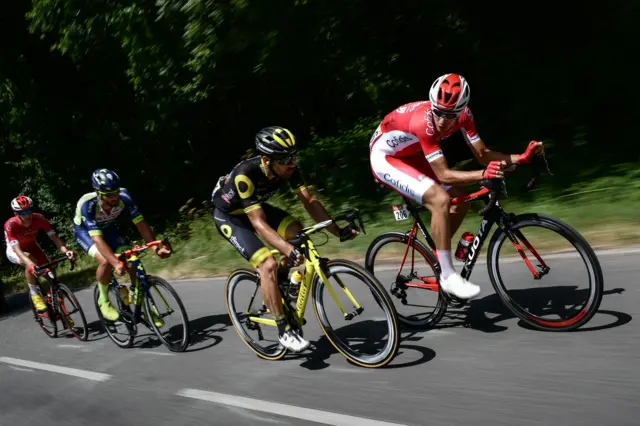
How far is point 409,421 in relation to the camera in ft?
12.0

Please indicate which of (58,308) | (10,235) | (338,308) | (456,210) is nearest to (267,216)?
(338,308)

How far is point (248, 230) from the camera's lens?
533 centimetres

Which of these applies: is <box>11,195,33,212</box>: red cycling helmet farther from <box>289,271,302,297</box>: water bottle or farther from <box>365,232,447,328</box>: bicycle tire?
<box>365,232,447,328</box>: bicycle tire

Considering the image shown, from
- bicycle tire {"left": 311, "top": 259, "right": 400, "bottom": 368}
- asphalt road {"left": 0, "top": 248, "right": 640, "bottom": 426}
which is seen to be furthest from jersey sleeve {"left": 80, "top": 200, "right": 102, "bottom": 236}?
bicycle tire {"left": 311, "top": 259, "right": 400, "bottom": 368}

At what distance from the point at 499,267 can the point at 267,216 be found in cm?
211

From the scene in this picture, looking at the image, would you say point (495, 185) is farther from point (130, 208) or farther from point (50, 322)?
point (50, 322)

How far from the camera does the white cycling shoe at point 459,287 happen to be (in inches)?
184

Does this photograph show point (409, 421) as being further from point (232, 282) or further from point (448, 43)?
point (448, 43)

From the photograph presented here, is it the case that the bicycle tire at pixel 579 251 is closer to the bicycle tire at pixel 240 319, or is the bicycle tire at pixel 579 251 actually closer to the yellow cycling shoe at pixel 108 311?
the bicycle tire at pixel 240 319

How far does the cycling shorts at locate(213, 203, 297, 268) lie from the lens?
5105mm

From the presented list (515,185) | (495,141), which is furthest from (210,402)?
(495,141)

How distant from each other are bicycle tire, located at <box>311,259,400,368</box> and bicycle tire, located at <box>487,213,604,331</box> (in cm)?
91

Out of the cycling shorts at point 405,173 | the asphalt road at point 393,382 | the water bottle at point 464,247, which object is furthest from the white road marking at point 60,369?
the water bottle at point 464,247

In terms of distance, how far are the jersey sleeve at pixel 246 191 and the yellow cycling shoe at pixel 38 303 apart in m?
5.05
